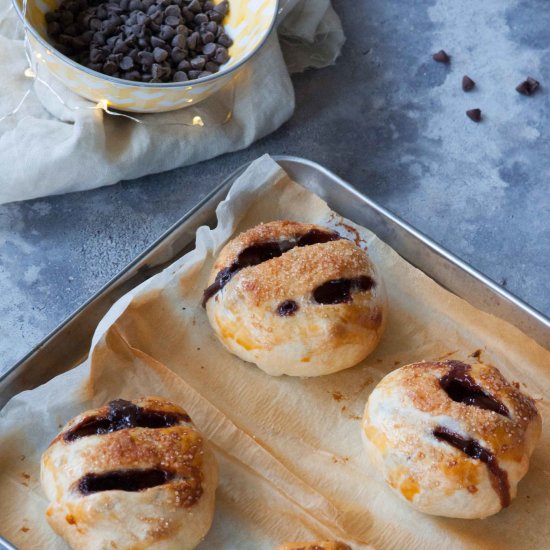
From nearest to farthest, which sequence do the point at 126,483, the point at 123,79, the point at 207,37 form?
the point at 126,483 < the point at 123,79 < the point at 207,37

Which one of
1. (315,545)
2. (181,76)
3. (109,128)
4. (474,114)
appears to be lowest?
(315,545)

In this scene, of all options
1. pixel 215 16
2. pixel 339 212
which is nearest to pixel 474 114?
pixel 339 212

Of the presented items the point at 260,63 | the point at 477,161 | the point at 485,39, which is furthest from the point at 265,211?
the point at 485,39

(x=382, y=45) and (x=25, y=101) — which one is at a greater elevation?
(x=25, y=101)

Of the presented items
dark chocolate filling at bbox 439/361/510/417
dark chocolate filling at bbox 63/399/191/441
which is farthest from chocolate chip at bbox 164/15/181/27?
dark chocolate filling at bbox 439/361/510/417

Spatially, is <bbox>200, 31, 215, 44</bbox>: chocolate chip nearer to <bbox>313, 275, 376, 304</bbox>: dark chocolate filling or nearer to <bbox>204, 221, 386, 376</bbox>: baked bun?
<bbox>204, 221, 386, 376</bbox>: baked bun

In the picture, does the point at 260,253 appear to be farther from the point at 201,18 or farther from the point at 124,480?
the point at 201,18

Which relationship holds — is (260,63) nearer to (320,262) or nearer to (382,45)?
(382,45)
